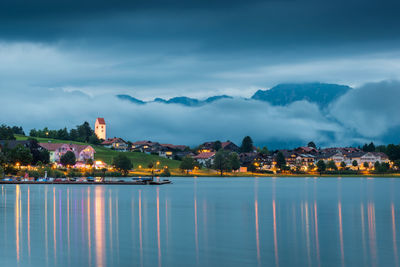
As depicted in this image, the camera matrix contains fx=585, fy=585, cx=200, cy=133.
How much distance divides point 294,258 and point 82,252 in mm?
14211

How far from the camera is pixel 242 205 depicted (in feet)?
277

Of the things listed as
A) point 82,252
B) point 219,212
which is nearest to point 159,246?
point 82,252

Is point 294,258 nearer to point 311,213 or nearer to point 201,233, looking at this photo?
point 201,233

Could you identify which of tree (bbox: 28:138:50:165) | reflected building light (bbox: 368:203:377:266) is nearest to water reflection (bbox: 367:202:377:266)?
reflected building light (bbox: 368:203:377:266)

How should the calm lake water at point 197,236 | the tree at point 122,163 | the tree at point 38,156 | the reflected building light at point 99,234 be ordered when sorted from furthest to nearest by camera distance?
the tree at point 38,156, the tree at point 122,163, the calm lake water at point 197,236, the reflected building light at point 99,234

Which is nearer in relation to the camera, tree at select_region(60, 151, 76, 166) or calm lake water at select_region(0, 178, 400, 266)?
calm lake water at select_region(0, 178, 400, 266)

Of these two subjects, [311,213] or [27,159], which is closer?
[311,213]

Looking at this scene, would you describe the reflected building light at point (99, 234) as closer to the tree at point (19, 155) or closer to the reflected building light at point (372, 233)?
the reflected building light at point (372, 233)

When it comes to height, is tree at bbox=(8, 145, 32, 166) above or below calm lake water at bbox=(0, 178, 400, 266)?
above

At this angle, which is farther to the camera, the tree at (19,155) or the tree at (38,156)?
the tree at (38,156)

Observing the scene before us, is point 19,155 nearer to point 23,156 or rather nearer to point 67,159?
point 23,156

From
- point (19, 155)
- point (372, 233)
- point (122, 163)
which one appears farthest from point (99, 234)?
point (122, 163)

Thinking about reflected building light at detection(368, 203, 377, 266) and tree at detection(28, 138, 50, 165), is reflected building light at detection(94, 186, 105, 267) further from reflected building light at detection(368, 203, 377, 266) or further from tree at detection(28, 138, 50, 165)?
tree at detection(28, 138, 50, 165)

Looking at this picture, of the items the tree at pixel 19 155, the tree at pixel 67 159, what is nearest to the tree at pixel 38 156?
the tree at pixel 67 159
